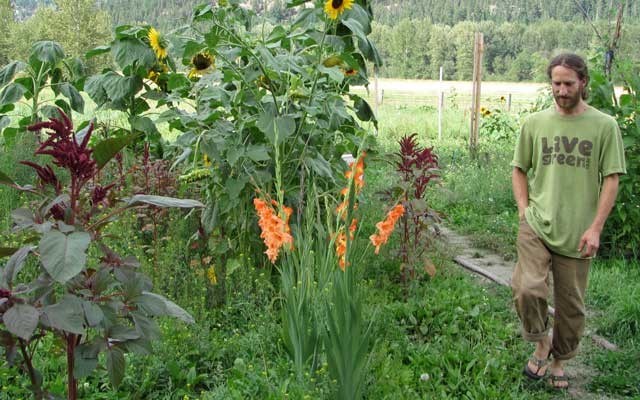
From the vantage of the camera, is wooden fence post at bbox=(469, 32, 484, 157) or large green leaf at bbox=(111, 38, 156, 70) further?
wooden fence post at bbox=(469, 32, 484, 157)

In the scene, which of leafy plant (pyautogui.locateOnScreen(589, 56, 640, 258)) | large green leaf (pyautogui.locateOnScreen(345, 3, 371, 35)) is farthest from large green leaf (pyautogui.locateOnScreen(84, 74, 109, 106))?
leafy plant (pyautogui.locateOnScreen(589, 56, 640, 258))

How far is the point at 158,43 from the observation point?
199 inches

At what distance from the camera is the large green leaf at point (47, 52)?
19.1 ft

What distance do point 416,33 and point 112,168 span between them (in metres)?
47.3

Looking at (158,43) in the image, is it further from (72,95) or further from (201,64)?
(72,95)

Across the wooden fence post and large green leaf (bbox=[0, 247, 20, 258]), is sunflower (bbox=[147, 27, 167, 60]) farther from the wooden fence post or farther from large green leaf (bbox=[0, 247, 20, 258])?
the wooden fence post

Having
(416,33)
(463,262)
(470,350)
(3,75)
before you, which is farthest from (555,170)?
(416,33)

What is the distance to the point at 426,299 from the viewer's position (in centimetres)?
469

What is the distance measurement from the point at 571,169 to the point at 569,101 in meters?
0.33

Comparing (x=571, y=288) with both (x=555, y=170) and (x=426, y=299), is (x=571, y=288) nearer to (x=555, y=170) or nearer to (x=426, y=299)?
(x=555, y=170)

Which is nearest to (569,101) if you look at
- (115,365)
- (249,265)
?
(249,265)

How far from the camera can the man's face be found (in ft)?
11.6

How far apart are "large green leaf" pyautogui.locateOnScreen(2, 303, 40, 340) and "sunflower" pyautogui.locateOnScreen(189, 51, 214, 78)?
10.7ft

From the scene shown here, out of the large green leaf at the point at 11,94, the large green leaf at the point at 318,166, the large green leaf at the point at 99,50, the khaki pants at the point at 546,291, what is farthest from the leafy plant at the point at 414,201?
the large green leaf at the point at 11,94
